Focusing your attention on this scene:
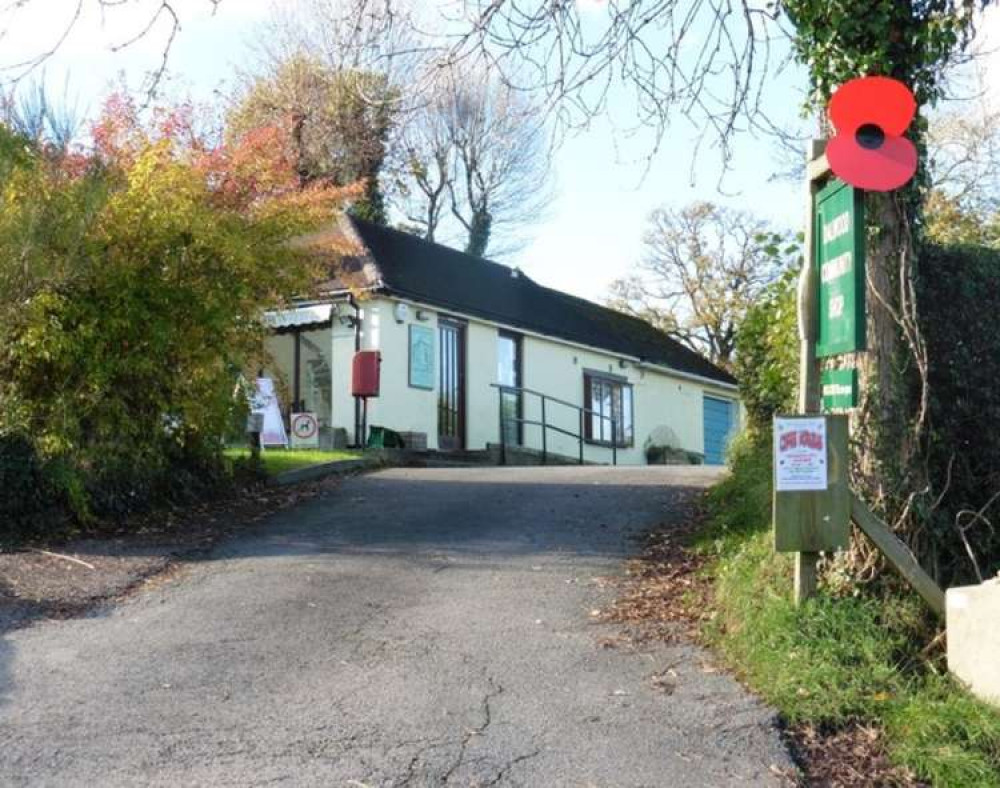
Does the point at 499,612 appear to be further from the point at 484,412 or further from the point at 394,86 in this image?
the point at 484,412

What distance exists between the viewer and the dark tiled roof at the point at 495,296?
69.2 feet

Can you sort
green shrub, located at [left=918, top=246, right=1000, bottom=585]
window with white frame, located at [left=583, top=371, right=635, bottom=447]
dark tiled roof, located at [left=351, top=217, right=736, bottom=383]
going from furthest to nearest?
1. window with white frame, located at [left=583, top=371, right=635, bottom=447]
2. dark tiled roof, located at [left=351, top=217, right=736, bottom=383]
3. green shrub, located at [left=918, top=246, right=1000, bottom=585]

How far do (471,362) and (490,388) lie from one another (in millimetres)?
689

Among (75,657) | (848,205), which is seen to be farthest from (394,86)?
(75,657)

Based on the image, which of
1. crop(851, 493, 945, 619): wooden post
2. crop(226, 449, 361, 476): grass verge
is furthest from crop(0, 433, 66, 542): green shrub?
crop(851, 493, 945, 619): wooden post

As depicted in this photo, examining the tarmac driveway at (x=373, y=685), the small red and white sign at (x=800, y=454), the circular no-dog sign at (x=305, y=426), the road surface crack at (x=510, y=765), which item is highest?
the circular no-dog sign at (x=305, y=426)

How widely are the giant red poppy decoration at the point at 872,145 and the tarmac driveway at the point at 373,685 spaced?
265 cm

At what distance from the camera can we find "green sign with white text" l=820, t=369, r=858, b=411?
6.04 m

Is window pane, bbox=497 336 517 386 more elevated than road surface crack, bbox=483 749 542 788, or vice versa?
window pane, bbox=497 336 517 386

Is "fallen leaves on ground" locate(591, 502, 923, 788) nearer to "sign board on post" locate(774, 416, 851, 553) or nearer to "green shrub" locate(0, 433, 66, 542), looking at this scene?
"sign board on post" locate(774, 416, 851, 553)

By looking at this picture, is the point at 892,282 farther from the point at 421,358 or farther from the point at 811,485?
the point at 421,358

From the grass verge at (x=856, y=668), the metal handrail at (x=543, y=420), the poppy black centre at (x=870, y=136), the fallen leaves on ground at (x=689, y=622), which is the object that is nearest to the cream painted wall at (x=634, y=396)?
the metal handrail at (x=543, y=420)

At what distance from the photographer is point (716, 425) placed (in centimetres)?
3127

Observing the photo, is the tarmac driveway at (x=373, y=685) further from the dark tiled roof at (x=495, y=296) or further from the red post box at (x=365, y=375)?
the dark tiled roof at (x=495, y=296)
